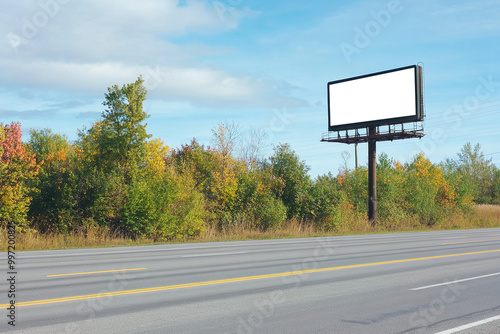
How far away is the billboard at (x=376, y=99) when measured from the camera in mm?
36281

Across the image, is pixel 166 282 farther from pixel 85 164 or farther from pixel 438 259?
pixel 85 164

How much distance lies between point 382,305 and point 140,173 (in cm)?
1942

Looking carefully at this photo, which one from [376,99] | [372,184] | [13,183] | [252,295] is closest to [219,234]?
[13,183]

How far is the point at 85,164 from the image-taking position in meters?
25.6

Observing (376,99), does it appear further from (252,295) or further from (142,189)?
(252,295)

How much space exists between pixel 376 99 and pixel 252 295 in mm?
32013

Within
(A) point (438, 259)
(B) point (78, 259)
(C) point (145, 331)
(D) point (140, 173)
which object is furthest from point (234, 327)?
(D) point (140, 173)

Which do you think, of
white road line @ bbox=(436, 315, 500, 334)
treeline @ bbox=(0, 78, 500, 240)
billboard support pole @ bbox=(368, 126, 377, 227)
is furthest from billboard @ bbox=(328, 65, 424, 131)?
white road line @ bbox=(436, 315, 500, 334)

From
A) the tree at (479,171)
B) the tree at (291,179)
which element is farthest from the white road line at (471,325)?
the tree at (479,171)

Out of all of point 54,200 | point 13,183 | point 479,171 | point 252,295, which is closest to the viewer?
point 252,295

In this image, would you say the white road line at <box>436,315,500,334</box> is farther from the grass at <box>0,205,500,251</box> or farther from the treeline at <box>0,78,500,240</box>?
the treeline at <box>0,78,500,240</box>

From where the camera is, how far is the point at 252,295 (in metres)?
8.63

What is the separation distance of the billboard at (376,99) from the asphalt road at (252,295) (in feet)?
77.6

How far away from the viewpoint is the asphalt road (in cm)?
659
